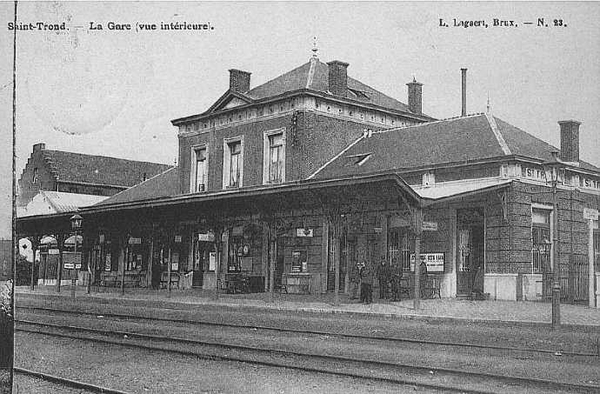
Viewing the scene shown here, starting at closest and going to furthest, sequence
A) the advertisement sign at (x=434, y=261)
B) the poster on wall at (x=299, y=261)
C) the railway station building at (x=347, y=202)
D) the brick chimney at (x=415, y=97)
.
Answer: the railway station building at (x=347, y=202) < the advertisement sign at (x=434, y=261) < the poster on wall at (x=299, y=261) < the brick chimney at (x=415, y=97)

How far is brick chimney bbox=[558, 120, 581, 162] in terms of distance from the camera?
2262 centimetres

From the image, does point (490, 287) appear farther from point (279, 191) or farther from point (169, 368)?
point (169, 368)

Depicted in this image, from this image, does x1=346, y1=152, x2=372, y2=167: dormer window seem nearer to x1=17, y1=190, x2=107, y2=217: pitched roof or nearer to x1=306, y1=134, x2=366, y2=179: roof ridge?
x1=306, y1=134, x2=366, y2=179: roof ridge

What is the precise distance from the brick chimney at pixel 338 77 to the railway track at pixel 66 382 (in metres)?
20.3

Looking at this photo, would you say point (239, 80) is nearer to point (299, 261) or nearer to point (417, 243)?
point (299, 261)

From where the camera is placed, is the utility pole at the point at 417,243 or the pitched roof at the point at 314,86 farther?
the pitched roof at the point at 314,86

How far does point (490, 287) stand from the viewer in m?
20.6

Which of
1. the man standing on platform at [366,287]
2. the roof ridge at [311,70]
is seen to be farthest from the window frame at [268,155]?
the man standing on platform at [366,287]

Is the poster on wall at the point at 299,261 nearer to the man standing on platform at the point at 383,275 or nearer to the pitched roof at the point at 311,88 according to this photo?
the man standing on platform at the point at 383,275

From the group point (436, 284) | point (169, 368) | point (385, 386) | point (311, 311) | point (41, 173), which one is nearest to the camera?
point (385, 386)

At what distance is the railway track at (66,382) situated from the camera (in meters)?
8.28

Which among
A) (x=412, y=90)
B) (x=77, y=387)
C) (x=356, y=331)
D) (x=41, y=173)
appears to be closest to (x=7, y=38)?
(x=77, y=387)

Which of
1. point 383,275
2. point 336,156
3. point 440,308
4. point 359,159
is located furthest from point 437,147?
point 440,308

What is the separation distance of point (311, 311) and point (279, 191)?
375cm
